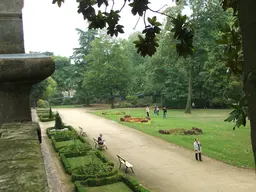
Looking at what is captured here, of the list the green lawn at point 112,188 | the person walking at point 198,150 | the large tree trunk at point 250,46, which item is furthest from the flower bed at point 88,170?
the large tree trunk at point 250,46

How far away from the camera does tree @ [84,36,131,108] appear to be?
4847 cm

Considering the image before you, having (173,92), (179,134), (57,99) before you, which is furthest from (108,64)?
(179,134)

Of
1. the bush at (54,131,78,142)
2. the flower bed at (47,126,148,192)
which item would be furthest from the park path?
the bush at (54,131,78,142)

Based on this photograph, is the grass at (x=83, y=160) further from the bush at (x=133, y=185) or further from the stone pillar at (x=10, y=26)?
the stone pillar at (x=10, y=26)

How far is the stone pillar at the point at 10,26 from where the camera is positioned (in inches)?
116

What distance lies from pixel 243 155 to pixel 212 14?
77.9ft

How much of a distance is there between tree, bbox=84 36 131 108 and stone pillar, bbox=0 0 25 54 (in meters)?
45.1

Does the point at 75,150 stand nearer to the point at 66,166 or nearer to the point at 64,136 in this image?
the point at 66,166

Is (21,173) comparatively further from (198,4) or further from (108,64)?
(108,64)

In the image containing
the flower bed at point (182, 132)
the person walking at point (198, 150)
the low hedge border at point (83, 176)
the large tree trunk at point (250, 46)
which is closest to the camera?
the large tree trunk at point (250, 46)

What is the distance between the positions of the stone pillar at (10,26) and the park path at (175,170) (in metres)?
9.02

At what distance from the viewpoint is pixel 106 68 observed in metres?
48.0

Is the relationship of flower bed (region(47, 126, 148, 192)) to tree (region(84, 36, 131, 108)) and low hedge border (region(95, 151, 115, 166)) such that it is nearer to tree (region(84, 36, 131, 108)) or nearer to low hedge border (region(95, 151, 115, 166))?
low hedge border (region(95, 151, 115, 166))

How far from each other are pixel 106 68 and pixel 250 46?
46954mm
